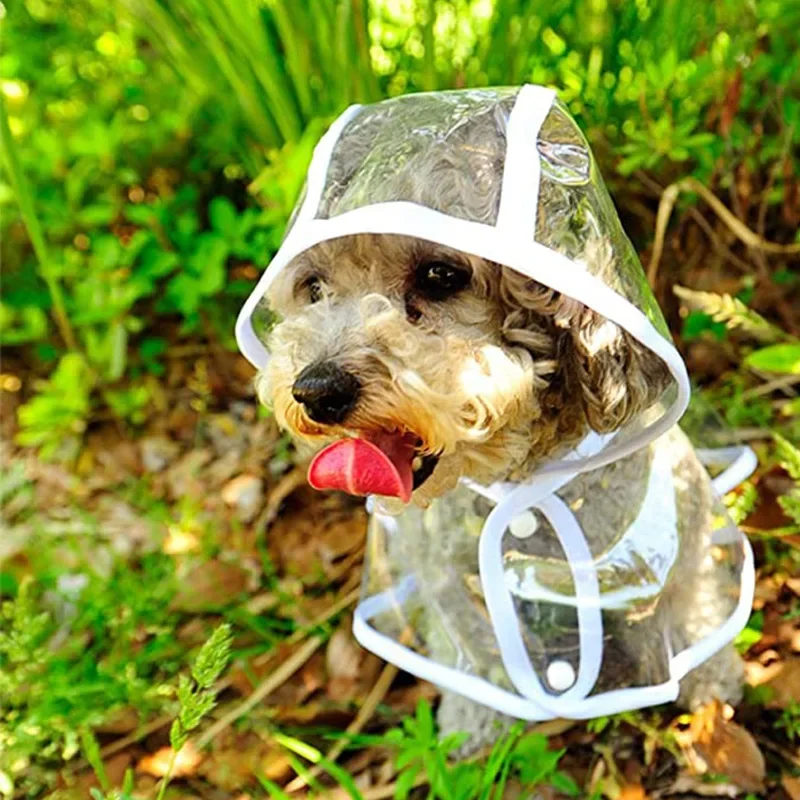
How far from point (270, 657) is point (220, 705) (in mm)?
151

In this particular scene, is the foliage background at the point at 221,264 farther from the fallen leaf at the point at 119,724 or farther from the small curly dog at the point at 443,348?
the small curly dog at the point at 443,348

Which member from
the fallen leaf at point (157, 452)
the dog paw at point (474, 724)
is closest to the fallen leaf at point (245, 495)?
the fallen leaf at point (157, 452)

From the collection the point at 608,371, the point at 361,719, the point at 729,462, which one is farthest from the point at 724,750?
the point at 608,371

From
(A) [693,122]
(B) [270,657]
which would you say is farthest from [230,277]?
(A) [693,122]

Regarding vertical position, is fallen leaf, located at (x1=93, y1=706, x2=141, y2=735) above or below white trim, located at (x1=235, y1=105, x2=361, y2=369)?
below

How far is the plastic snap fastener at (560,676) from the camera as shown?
1789mm

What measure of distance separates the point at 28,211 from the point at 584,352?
5.67 feet

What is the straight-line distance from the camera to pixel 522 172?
52.0 inches

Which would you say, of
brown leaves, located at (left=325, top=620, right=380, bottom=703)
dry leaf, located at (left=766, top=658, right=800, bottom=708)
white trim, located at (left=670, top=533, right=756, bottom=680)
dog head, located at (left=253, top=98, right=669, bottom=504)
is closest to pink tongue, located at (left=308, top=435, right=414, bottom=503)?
dog head, located at (left=253, top=98, right=669, bottom=504)

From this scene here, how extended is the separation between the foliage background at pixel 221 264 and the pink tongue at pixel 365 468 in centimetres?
87

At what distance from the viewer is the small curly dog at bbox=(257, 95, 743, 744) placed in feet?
4.51

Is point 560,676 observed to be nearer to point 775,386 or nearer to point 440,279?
point 440,279

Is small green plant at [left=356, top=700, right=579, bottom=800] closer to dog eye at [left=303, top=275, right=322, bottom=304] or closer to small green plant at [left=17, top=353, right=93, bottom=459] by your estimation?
dog eye at [left=303, top=275, right=322, bottom=304]

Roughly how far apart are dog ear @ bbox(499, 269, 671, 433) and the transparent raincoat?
0.05m
